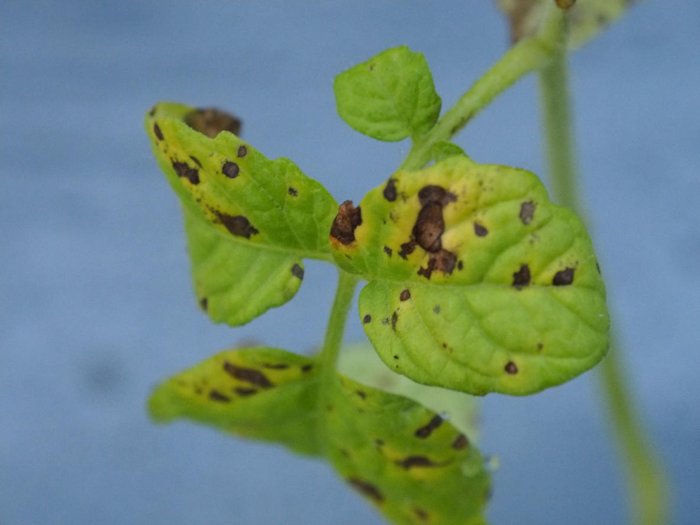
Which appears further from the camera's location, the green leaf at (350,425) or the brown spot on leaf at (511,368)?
the green leaf at (350,425)

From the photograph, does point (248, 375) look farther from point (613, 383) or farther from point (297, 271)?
point (613, 383)

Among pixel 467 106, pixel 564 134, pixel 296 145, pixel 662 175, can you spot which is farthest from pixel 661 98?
pixel 467 106

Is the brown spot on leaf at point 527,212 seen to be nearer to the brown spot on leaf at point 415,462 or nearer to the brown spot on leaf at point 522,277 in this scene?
the brown spot on leaf at point 522,277

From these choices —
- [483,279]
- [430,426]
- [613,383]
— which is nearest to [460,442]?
[430,426]

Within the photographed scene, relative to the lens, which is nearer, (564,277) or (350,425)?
(564,277)

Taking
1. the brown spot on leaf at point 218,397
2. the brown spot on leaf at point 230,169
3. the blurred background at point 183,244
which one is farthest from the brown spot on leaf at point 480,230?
the blurred background at point 183,244

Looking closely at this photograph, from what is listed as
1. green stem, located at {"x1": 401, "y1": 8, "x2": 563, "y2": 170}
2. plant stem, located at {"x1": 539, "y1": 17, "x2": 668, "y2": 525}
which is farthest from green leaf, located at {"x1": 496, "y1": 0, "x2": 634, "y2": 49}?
green stem, located at {"x1": 401, "y1": 8, "x2": 563, "y2": 170}
